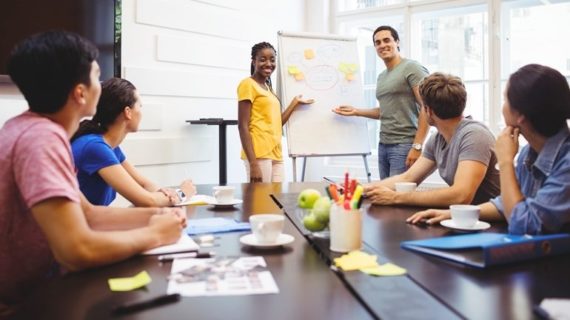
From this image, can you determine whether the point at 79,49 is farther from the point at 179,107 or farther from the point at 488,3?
the point at 488,3

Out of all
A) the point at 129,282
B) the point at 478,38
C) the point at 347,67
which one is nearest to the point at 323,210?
the point at 129,282

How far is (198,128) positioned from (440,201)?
2549 millimetres

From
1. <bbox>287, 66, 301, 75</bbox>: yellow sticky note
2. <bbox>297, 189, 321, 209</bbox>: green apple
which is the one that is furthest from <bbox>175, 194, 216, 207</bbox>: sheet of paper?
<bbox>287, 66, 301, 75</bbox>: yellow sticky note

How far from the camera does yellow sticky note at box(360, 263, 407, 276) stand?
36.2 inches

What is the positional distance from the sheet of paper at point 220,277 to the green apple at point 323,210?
196 mm

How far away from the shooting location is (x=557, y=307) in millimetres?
722

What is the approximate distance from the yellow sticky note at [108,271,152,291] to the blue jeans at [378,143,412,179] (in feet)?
8.44

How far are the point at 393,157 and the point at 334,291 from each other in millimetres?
2538

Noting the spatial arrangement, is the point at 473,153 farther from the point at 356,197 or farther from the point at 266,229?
the point at 266,229

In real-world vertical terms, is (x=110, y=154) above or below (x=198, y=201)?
above

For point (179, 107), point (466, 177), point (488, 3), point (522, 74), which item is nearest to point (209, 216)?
point (466, 177)

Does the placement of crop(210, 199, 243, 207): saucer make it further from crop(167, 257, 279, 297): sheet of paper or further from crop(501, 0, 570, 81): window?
crop(501, 0, 570, 81): window

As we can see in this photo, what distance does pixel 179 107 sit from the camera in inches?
146

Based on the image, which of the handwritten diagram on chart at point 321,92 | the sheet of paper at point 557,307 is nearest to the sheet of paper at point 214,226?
the sheet of paper at point 557,307
